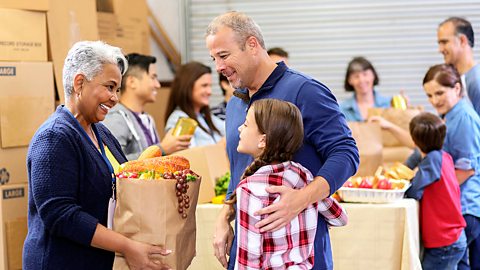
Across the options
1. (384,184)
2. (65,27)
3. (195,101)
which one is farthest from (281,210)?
(195,101)

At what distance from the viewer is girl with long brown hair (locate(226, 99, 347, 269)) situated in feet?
7.19

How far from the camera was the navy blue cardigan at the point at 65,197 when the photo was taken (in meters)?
2.24

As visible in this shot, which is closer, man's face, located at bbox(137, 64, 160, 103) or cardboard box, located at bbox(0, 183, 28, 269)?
cardboard box, located at bbox(0, 183, 28, 269)

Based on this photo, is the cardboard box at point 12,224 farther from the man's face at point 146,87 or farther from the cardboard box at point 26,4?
the man's face at point 146,87

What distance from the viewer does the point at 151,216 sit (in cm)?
229

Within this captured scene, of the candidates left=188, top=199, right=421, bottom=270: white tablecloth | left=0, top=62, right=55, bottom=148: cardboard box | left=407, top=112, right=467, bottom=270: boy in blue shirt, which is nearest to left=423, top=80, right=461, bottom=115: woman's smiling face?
left=407, top=112, right=467, bottom=270: boy in blue shirt

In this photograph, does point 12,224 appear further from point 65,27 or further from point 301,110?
point 301,110

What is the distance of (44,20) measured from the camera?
3.94m

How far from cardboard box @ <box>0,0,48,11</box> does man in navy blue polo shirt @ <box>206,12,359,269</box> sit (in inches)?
65.2

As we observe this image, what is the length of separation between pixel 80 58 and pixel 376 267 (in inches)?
80.2

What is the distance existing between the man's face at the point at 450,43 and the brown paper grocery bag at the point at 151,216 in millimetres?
3088

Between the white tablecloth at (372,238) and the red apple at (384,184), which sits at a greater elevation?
the red apple at (384,184)

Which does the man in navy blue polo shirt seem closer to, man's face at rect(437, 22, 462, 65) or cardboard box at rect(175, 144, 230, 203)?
cardboard box at rect(175, 144, 230, 203)

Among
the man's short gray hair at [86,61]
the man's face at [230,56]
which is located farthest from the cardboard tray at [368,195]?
the man's short gray hair at [86,61]
